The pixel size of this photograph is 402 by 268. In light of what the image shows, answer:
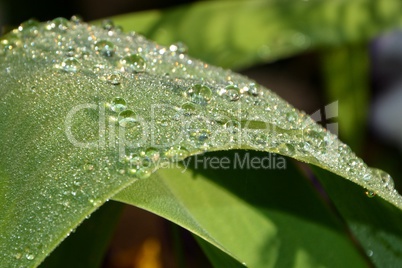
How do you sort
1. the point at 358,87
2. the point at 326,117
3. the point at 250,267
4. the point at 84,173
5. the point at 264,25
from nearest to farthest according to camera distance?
1. the point at 84,173
2. the point at 250,267
3. the point at 326,117
4. the point at 264,25
5. the point at 358,87

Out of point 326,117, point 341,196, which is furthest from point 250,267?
point 326,117

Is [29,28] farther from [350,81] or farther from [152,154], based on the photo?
[350,81]

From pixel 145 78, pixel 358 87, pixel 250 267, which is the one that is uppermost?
pixel 358 87

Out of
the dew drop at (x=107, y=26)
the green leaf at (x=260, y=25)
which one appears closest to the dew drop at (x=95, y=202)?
the dew drop at (x=107, y=26)

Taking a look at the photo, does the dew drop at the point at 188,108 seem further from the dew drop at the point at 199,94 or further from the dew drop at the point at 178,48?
the dew drop at the point at 178,48

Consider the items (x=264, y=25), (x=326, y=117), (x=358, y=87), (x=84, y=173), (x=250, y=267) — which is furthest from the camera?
(x=358, y=87)

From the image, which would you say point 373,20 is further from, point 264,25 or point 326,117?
point 326,117

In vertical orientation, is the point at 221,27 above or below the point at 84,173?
above
